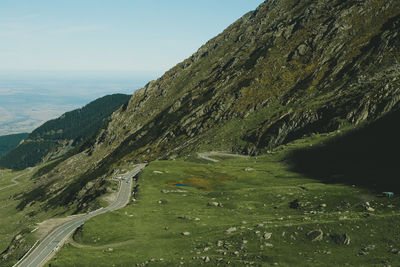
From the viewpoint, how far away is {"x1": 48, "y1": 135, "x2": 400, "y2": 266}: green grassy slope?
33062 millimetres

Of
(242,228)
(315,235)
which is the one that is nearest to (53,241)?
(242,228)

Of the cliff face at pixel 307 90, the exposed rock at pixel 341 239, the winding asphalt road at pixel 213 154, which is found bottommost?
the winding asphalt road at pixel 213 154

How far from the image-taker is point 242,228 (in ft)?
142

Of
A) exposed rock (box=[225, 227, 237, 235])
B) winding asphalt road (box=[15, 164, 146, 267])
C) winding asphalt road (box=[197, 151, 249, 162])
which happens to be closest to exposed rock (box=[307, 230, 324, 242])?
exposed rock (box=[225, 227, 237, 235])

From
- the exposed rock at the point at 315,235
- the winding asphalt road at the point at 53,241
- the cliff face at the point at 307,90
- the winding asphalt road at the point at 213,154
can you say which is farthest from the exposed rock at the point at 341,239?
the winding asphalt road at the point at 213,154

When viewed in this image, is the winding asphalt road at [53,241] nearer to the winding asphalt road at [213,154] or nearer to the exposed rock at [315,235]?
the exposed rock at [315,235]

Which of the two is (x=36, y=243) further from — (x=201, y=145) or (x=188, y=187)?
Result: (x=201, y=145)

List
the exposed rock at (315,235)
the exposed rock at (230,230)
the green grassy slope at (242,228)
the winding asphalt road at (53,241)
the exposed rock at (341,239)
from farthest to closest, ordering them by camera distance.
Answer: the winding asphalt road at (53,241) → the exposed rock at (230,230) → the exposed rock at (315,235) → the exposed rock at (341,239) → the green grassy slope at (242,228)

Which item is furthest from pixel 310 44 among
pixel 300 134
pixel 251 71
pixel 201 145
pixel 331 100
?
pixel 201 145

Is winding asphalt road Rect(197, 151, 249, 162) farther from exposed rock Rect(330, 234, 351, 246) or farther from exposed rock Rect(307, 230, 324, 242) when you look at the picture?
exposed rock Rect(330, 234, 351, 246)

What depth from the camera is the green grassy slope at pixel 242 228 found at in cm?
3306

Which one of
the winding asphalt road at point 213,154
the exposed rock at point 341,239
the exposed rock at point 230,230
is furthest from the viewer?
the winding asphalt road at point 213,154

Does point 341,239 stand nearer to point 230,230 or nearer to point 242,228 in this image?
point 242,228

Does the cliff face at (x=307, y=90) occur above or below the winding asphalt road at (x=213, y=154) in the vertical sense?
above
